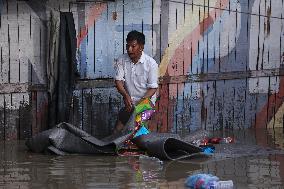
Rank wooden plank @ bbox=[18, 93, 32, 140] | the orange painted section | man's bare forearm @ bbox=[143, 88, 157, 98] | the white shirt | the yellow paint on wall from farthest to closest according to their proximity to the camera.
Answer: the yellow paint on wall
the orange painted section
wooden plank @ bbox=[18, 93, 32, 140]
the white shirt
man's bare forearm @ bbox=[143, 88, 157, 98]

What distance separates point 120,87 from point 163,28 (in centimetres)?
152

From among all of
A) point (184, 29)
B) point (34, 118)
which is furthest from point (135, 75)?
point (34, 118)

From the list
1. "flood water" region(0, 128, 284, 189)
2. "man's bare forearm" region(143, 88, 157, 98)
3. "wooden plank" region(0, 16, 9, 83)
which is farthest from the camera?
"wooden plank" region(0, 16, 9, 83)

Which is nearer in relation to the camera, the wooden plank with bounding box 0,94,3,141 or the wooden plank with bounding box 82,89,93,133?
the wooden plank with bounding box 0,94,3,141

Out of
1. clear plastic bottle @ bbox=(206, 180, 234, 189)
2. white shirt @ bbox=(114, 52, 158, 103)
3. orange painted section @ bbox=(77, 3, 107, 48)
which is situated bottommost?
clear plastic bottle @ bbox=(206, 180, 234, 189)

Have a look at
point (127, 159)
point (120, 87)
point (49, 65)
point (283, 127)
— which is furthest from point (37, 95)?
point (283, 127)

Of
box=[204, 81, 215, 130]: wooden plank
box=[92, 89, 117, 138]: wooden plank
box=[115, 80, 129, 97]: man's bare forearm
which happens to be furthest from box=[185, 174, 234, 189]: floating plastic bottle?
box=[204, 81, 215, 130]: wooden plank

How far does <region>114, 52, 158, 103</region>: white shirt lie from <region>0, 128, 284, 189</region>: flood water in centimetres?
116

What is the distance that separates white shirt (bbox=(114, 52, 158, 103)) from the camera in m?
10.5

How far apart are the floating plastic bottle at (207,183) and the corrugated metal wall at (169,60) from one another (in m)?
3.71

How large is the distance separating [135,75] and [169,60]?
120cm

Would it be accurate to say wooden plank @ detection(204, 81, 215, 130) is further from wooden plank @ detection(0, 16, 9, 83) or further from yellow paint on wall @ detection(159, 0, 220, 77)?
wooden plank @ detection(0, 16, 9, 83)

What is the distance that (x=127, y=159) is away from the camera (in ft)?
31.3

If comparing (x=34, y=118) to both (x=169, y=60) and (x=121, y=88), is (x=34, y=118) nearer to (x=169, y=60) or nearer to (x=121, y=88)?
(x=121, y=88)
